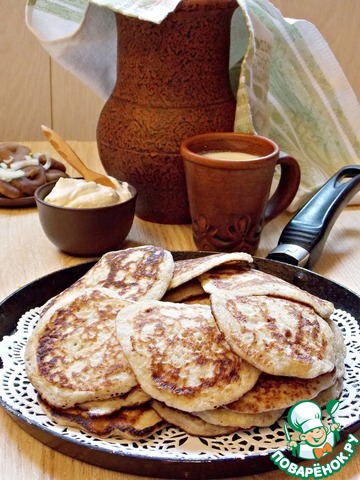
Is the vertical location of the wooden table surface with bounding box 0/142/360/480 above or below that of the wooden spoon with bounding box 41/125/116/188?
below

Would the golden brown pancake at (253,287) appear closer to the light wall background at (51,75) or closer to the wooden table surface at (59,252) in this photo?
the wooden table surface at (59,252)

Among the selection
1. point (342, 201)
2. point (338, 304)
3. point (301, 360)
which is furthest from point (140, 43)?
point (301, 360)

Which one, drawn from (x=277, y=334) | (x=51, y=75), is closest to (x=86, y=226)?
(x=277, y=334)

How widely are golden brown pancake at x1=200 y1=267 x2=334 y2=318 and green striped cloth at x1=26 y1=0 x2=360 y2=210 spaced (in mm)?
686

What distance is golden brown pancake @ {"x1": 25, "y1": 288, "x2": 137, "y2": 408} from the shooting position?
830mm

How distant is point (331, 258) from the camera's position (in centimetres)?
148

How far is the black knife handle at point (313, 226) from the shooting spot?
133 centimetres

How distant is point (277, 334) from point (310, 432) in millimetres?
130

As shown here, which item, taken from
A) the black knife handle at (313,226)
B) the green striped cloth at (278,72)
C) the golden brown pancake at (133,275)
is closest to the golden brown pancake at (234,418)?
the golden brown pancake at (133,275)

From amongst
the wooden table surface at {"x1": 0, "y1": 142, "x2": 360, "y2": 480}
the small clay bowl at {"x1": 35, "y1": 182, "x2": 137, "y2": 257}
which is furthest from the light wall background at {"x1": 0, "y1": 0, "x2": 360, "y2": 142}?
the small clay bowl at {"x1": 35, "y1": 182, "x2": 137, "y2": 257}

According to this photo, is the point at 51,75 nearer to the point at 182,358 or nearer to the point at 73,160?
the point at 73,160

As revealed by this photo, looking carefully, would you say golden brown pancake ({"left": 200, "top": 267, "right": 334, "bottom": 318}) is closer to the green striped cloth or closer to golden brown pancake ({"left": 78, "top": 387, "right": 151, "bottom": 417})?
golden brown pancake ({"left": 78, "top": 387, "right": 151, "bottom": 417})

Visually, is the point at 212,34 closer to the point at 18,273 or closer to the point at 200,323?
the point at 18,273

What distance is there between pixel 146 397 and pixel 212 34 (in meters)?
0.93
